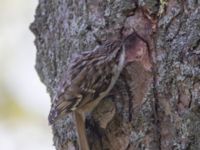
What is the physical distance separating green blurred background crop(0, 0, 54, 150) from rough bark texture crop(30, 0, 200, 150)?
2.34m

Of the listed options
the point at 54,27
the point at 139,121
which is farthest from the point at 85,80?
the point at 54,27

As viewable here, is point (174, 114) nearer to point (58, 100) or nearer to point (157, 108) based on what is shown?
point (157, 108)

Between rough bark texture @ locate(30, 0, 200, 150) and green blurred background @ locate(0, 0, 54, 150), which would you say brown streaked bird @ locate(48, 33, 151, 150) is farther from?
green blurred background @ locate(0, 0, 54, 150)

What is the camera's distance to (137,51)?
228 cm

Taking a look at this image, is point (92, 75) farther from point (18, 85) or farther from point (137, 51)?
point (18, 85)

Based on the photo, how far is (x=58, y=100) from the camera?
2209mm

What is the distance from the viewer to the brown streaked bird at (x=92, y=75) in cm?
221

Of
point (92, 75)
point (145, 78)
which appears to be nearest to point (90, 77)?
point (92, 75)

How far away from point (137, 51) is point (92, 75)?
0.17m

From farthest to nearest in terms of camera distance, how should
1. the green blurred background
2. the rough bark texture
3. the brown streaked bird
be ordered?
the green blurred background, the brown streaked bird, the rough bark texture

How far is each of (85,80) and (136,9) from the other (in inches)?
11.3

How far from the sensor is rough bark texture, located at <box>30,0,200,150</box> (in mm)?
2109

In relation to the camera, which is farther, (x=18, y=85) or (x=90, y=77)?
(x=18, y=85)

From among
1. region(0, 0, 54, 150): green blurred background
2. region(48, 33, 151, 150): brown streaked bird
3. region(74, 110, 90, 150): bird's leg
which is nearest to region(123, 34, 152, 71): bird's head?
region(48, 33, 151, 150): brown streaked bird
